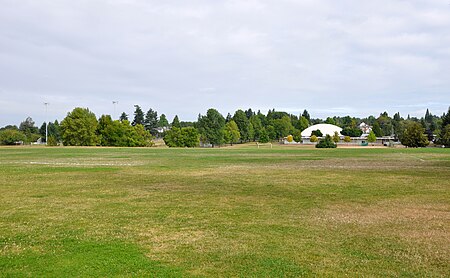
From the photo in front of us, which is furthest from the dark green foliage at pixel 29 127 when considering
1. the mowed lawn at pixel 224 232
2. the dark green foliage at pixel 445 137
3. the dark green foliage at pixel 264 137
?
the mowed lawn at pixel 224 232

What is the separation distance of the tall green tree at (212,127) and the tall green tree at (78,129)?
33507 mm

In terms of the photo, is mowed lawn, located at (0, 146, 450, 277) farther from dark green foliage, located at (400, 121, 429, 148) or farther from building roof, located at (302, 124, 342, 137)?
building roof, located at (302, 124, 342, 137)

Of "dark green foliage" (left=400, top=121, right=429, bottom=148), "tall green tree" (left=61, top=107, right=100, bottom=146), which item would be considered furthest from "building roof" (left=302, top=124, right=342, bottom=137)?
"tall green tree" (left=61, top=107, right=100, bottom=146)

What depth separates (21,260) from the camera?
749 cm

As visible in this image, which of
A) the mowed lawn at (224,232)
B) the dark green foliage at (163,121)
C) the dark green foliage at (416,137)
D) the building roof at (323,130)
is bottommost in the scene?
the mowed lawn at (224,232)

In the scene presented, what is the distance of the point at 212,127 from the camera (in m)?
121

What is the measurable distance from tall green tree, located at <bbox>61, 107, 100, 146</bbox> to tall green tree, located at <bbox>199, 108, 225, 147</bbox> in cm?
3351

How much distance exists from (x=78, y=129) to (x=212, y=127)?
1580 inches

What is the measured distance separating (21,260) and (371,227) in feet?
27.1

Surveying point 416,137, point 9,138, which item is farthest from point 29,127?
point 416,137

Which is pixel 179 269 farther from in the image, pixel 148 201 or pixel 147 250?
pixel 148 201

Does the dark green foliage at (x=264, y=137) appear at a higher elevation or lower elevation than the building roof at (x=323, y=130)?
lower

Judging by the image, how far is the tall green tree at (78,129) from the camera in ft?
325

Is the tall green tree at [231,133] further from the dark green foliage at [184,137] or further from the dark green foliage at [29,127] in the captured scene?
the dark green foliage at [29,127]
